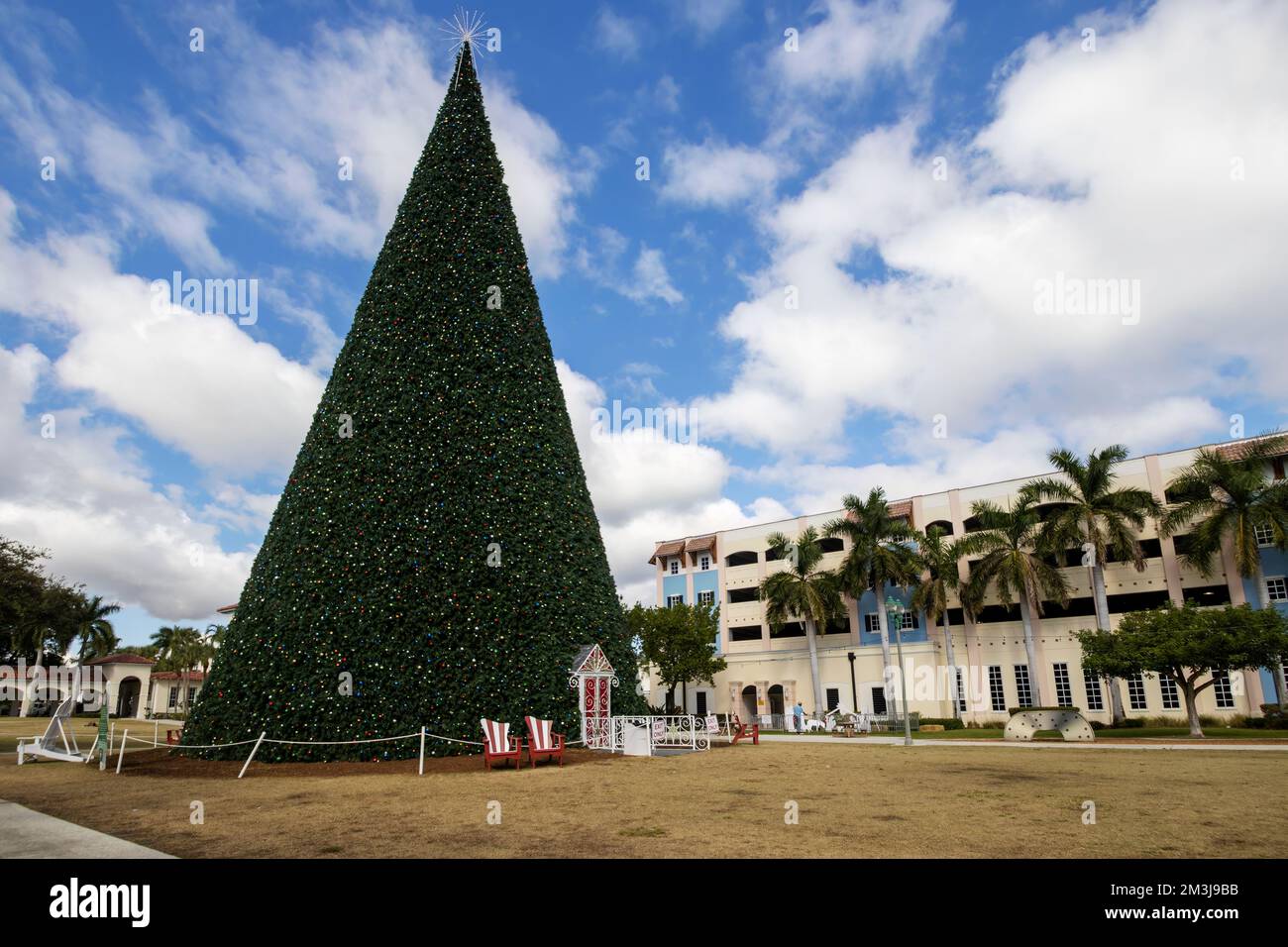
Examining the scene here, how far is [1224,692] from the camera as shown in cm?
3316

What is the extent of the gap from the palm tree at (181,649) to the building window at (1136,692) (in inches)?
2706

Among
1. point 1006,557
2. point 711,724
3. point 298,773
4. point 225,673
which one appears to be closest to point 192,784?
point 298,773

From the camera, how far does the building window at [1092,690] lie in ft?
119

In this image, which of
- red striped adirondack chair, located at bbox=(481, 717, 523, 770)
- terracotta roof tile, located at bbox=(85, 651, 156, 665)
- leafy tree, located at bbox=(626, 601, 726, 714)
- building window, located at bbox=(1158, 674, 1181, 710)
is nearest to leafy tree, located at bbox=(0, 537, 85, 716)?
terracotta roof tile, located at bbox=(85, 651, 156, 665)

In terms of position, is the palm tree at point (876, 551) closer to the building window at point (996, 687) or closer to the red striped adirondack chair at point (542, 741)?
the building window at point (996, 687)

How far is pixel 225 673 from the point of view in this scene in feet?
52.2

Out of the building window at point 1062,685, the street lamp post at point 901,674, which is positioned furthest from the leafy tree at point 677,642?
the building window at point 1062,685

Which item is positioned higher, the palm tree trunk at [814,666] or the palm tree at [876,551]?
the palm tree at [876,551]

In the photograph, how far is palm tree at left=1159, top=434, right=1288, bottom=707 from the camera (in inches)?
1232

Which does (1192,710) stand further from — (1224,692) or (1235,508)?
(1235,508)

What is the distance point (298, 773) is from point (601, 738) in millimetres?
7151

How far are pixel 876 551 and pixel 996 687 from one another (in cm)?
964

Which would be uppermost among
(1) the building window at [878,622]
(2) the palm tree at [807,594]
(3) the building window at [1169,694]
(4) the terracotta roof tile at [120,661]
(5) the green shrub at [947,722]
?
(2) the palm tree at [807,594]
